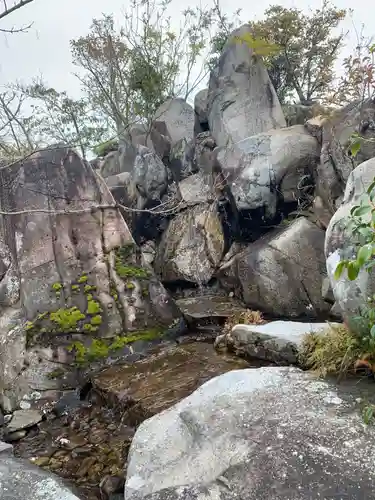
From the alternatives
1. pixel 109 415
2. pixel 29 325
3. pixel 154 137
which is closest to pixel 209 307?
pixel 29 325

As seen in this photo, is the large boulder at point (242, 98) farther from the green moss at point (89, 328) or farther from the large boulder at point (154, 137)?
the green moss at point (89, 328)

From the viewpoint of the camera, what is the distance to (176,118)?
1852cm

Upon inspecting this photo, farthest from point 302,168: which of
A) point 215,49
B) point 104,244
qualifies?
point 215,49

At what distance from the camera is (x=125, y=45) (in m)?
17.9

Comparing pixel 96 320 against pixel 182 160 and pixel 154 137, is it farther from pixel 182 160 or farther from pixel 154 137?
pixel 154 137

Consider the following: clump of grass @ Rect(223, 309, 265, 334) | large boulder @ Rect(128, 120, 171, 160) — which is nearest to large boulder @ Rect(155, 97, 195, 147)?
large boulder @ Rect(128, 120, 171, 160)

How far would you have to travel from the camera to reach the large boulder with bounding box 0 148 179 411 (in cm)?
681

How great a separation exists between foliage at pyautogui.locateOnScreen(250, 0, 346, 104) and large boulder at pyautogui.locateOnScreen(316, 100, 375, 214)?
4.19 meters

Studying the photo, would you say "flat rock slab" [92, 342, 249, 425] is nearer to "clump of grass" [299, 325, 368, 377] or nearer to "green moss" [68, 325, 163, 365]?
"green moss" [68, 325, 163, 365]

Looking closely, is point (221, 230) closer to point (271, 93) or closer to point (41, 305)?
point (271, 93)

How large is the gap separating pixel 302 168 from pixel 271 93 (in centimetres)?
392

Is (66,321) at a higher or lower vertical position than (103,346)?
higher

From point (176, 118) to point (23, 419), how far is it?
1490 cm

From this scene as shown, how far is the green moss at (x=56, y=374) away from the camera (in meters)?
6.62
